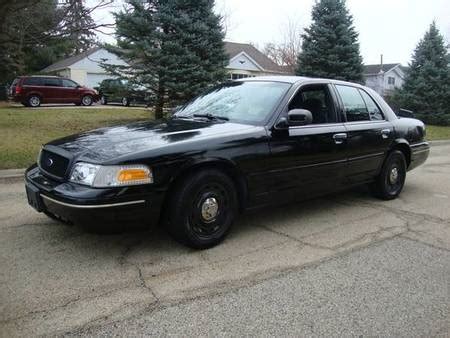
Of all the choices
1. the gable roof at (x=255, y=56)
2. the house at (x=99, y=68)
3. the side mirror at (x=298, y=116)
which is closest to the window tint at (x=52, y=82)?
the house at (x=99, y=68)

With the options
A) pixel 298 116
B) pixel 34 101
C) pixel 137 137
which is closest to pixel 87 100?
pixel 34 101

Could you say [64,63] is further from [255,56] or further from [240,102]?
[240,102]

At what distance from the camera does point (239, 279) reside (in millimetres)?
3621

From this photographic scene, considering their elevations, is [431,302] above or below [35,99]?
below

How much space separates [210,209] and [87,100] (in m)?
22.8

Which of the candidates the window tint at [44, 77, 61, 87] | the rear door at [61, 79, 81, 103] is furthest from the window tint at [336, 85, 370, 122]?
the rear door at [61, 79, 81, 103]

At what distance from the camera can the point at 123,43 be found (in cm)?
1337

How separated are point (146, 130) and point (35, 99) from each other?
68.6ft

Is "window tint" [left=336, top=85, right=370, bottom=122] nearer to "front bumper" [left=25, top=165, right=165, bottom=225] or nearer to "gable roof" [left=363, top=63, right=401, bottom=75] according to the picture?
"front bumper" [left=25, top=165, right=165, bottom=225]

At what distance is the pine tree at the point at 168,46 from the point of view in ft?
43.0

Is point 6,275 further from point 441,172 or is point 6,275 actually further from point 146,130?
point 441,172

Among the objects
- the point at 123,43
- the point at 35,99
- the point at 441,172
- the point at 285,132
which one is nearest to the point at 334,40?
the point at 123,43

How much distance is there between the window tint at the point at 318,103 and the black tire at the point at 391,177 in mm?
1385

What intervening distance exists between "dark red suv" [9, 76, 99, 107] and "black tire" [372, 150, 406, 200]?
811 inches
